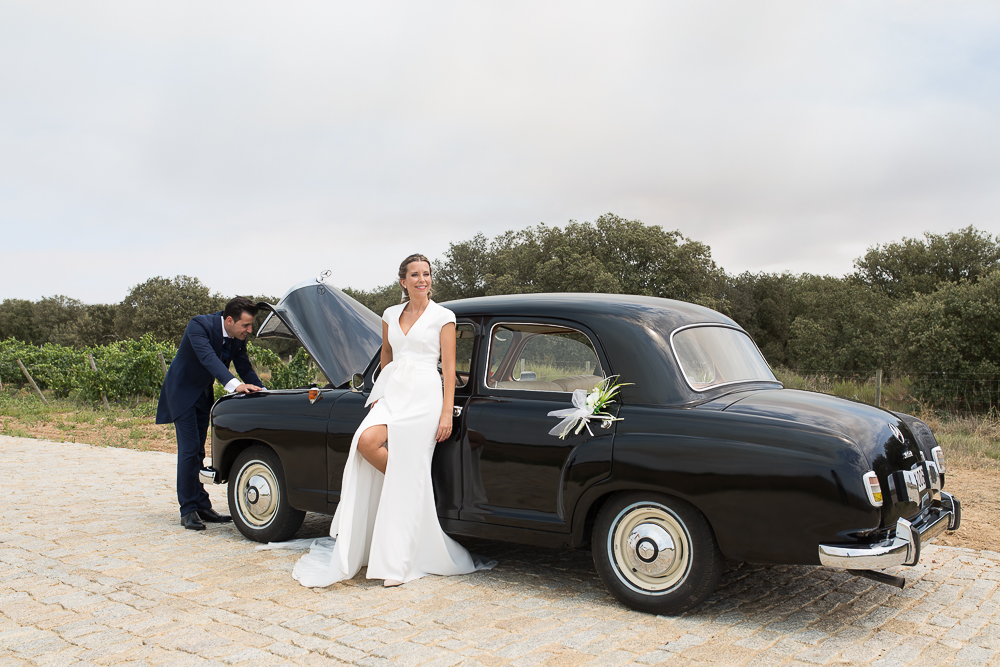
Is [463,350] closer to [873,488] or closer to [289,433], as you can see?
→ [289,433]

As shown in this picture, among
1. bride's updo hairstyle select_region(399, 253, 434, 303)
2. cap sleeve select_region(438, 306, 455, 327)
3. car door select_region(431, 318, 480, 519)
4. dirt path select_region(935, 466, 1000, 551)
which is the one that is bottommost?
dirt path select_region(935, 466, 1000, 551)

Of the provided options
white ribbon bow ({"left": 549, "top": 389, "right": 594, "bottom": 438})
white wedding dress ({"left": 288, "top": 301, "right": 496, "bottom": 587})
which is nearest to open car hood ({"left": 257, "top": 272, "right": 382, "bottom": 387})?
white wedding dress ({"left": 288, "top": 301, "right": 496, "bottom": 587})

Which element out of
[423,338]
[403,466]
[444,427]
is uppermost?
[423,338]

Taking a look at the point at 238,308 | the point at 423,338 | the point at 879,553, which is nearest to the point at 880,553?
the point at 879,553

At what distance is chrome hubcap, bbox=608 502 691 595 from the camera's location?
4004mm

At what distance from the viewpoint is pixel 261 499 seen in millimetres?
5824

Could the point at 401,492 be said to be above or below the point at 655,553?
above

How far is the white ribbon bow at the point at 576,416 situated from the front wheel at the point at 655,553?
0.45 m

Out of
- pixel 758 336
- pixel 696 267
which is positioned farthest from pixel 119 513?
pixel 758 336

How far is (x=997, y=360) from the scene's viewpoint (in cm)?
2361

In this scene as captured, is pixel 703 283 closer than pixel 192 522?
No

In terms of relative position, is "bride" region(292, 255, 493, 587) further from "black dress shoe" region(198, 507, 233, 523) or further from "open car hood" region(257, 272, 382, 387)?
"black dress shoe" region(198, 507, 233, 523)

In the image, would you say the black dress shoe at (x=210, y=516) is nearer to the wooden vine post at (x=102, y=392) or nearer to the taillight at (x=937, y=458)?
the taillight at (x=937, y=458)

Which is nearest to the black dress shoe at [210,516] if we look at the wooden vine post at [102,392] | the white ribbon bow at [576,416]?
the white ribbon bow at [576,416]
